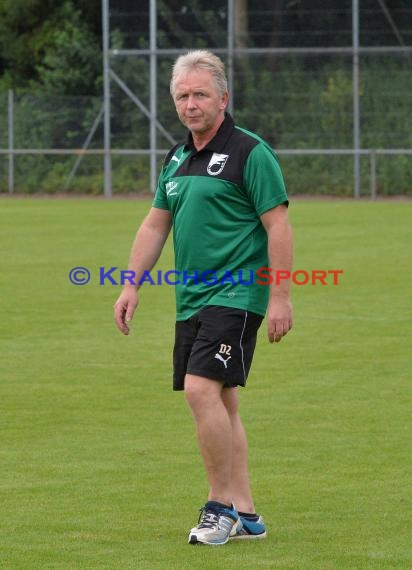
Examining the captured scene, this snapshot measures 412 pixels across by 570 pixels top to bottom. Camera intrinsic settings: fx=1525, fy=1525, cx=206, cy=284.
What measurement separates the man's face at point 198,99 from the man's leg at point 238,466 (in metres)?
1.16

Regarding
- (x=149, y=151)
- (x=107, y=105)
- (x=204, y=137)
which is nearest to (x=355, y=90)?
(x=149, y=151)

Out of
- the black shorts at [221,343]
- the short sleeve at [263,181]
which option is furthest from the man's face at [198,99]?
the black shorts at [221,343]

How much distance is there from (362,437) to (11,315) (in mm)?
6616

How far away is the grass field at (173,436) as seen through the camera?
6.35 metres

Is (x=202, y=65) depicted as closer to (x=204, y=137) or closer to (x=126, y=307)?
(x=204, y=137)

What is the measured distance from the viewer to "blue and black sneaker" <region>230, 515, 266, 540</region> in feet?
21.4

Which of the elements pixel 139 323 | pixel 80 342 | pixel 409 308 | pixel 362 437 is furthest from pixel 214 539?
pixel 409 308

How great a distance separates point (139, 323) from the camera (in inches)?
563

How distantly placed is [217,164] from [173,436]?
9.03ft

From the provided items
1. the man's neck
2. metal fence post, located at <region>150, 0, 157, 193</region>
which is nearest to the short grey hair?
the man's neck

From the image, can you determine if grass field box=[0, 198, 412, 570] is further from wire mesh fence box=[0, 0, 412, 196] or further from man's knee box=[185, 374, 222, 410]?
wire mesh fence box=[0, 0, 412, 196]

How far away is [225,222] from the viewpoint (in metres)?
6.45

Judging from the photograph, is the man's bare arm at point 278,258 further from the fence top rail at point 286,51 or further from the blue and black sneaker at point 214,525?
the fence top rail at point 286,51

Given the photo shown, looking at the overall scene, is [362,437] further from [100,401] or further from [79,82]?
[79,82]
